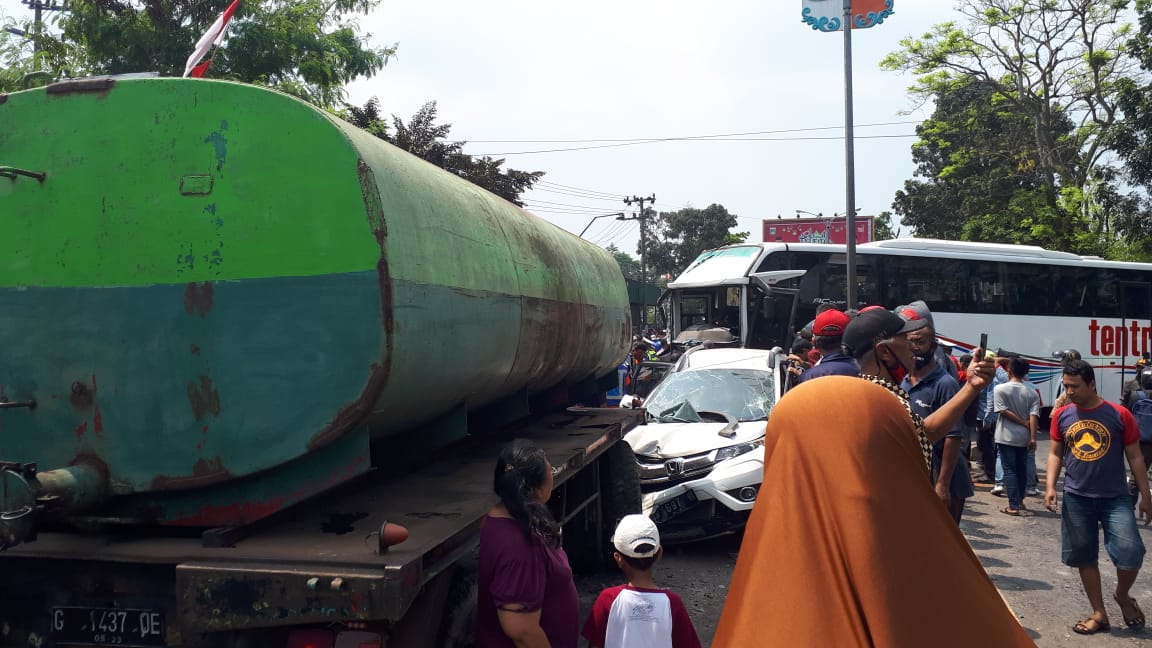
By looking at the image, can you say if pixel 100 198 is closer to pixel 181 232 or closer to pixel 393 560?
→ pixel 181 232

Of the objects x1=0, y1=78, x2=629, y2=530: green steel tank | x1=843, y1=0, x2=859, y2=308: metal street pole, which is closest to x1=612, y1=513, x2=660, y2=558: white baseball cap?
x1=0, y1=78, x2=629, y2=530: green steel tank

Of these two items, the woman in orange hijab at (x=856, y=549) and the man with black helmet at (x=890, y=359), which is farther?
the man with black helmet at (x=890, y=359)

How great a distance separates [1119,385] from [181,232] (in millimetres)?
20060

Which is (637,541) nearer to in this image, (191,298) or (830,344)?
(191,298)

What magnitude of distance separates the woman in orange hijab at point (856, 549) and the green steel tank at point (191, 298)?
1.49 meters

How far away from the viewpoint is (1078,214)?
86.4ft

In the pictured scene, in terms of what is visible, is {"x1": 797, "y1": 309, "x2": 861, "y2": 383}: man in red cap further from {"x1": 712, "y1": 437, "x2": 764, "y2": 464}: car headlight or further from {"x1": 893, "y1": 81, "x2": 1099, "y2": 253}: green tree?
{"x1": 893, "y1": 81, "x2": 1099, "y2": 253}: green tree

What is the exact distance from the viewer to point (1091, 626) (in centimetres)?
550

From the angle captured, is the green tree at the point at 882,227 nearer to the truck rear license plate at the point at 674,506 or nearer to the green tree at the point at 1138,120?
the green tree at the point at 1138,120

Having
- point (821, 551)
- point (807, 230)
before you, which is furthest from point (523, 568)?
point (807, 230)

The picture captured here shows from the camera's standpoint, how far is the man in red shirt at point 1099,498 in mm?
5492

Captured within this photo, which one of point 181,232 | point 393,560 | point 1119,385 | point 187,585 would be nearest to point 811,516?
point 393,560

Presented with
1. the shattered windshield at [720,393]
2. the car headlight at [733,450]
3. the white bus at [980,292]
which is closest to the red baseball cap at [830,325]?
the car headlight at [733,450]

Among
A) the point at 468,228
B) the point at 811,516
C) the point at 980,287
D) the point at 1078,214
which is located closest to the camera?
the point at 811,516
